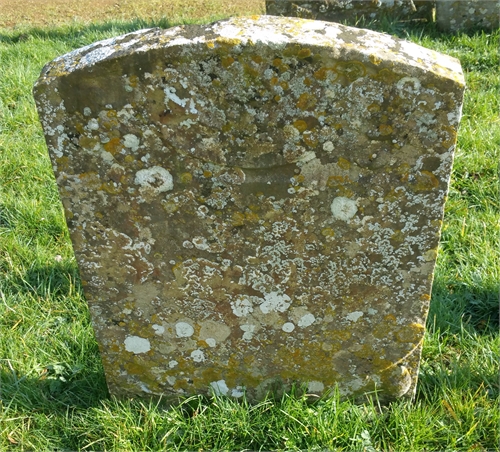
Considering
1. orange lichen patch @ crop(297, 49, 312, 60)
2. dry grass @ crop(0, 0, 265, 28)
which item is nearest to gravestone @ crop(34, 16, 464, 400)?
orange lichen patch @ crop(297, 49, 312, 60)

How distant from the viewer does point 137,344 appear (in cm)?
268

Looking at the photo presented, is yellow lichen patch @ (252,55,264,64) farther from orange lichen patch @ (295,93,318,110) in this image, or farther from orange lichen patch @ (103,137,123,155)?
orange lichen patch @ (103,137,123,155)

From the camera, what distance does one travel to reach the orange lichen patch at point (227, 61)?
1.90 m

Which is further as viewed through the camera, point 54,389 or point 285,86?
point 54,389

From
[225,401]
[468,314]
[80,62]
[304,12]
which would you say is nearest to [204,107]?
[80,62]

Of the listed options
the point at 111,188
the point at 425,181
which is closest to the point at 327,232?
the point at 425,181

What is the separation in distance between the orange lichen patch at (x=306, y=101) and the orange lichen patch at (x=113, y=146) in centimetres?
66

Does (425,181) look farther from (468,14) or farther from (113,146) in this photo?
(468,14)

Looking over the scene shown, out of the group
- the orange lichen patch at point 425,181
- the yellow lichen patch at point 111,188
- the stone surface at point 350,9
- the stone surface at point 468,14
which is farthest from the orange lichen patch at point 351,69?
the stone surface at point 468,14

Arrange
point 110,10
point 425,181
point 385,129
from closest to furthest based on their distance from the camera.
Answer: point 385,129 < point 425,181 < point 110,10

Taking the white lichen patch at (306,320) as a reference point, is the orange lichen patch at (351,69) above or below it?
above

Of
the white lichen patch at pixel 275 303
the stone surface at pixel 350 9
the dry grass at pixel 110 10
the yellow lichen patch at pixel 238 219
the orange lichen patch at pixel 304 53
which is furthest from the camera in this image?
the dry grass at pixel 110 10

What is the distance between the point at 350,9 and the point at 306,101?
5.17 meters

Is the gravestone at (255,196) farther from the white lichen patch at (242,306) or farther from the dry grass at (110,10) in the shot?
the dry grass at (110,10)
